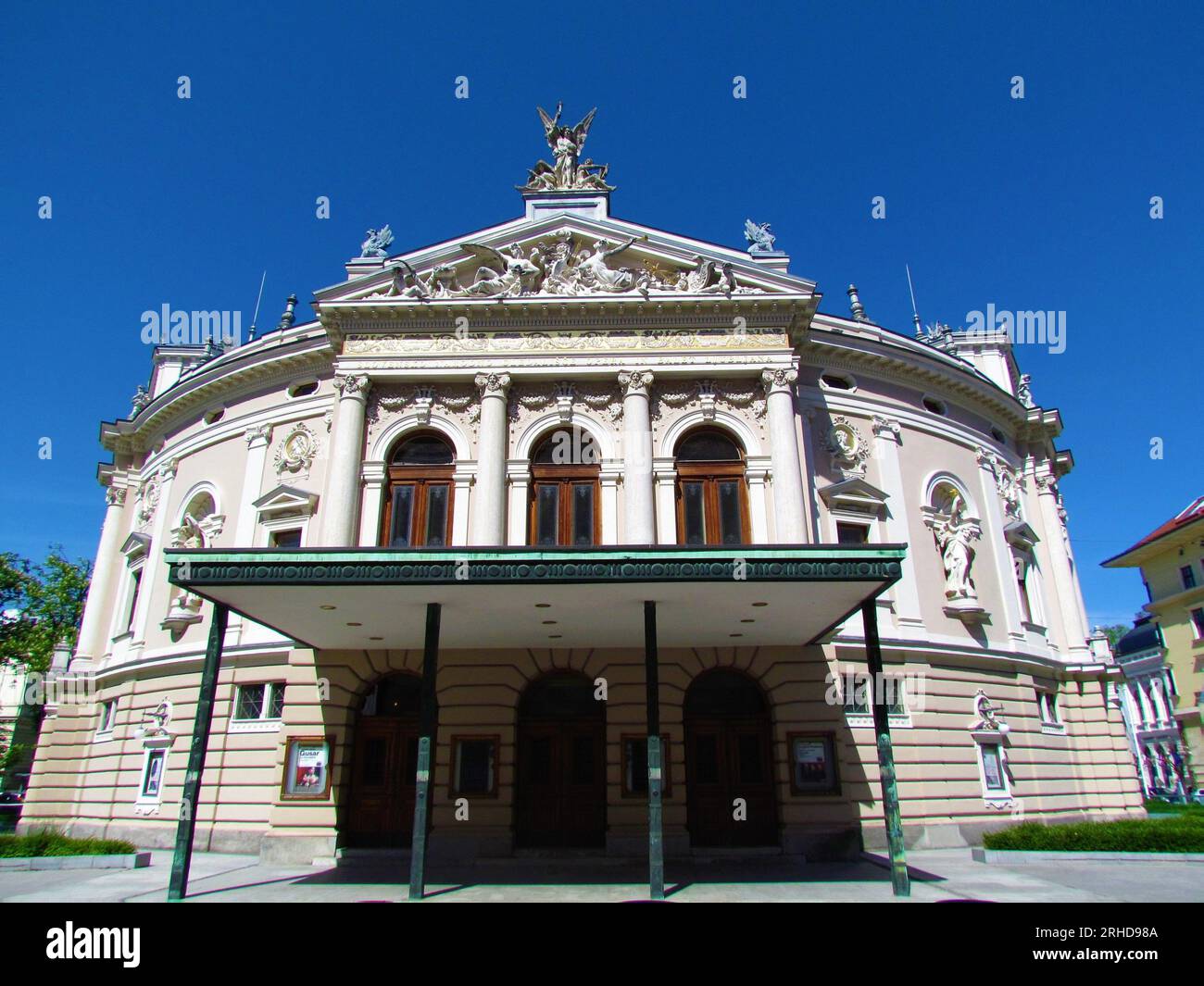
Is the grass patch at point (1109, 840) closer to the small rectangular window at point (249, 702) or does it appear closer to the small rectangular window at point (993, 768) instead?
the small rectangular window at point (993, 768)

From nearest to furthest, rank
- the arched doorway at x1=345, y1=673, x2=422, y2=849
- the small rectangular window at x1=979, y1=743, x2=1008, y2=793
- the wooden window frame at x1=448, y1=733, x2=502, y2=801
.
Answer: the wooden window frame at x1=448, y1=733, x2=502, y2=801, the arched doorway at x1=345, y1=673, x2=422, y2=849, the small rectangular window at x1=979, y1=743, x2=1008, y2=793

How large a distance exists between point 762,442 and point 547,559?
10.1m

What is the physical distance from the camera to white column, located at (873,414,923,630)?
23.3 meters

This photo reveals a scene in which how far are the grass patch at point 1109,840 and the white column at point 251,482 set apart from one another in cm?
2277

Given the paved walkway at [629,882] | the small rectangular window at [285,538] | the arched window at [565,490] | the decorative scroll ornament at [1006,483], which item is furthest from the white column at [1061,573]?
the small rectangular window at [285,538]

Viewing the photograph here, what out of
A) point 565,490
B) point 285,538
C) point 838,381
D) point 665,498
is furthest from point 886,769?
point 285,538

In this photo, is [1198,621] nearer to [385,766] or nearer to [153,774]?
[385,766]

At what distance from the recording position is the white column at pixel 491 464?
20750mm

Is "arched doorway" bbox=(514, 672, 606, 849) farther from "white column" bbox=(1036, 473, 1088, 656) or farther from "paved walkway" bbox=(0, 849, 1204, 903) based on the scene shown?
"white column" bbox=(1036, 473, 1088, 656)

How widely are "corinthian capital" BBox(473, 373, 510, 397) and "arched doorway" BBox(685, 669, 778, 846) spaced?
957 centimetres

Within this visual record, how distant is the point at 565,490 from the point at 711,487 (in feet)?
13.5

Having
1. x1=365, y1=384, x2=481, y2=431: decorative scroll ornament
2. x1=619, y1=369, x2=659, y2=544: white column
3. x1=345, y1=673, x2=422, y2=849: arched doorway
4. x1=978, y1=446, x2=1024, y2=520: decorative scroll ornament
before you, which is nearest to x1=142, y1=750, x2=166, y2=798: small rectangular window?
x1=345, y1=673, x2=422, y2=849: arched doorway

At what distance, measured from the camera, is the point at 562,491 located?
Answer: 72.0ft
